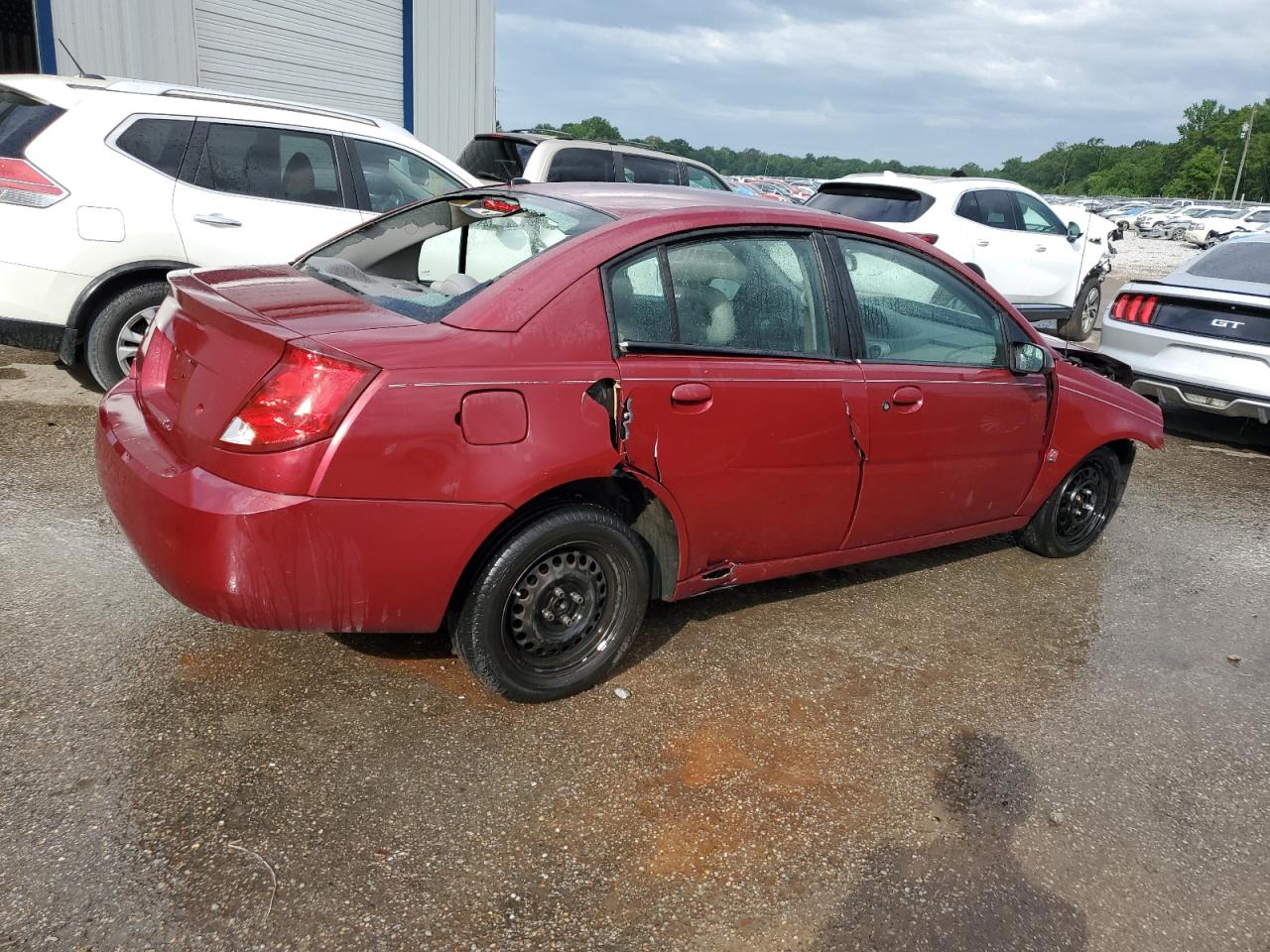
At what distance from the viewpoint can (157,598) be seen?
362 centimetres

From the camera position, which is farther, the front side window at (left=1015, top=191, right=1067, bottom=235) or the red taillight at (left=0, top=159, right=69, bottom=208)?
the front side window at (left=1015, top=191, right=1067, bottom=235)

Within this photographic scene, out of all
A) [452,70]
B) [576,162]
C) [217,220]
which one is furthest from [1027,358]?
[452,70]

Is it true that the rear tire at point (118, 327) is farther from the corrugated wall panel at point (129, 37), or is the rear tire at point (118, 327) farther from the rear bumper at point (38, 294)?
the corrugated wall panel at point (129, 37)

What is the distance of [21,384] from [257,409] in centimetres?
473

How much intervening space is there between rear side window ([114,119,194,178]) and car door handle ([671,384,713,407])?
4.11 metres

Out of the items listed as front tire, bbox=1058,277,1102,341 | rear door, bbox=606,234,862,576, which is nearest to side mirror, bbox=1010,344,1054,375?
rear door, bbox=606,234,862,576

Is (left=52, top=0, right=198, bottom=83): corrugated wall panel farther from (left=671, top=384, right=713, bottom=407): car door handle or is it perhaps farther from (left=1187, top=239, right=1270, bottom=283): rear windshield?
(left=1187, top=239, right=1270, bottom=283): rear windshield

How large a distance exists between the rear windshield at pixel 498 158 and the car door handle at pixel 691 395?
760cm

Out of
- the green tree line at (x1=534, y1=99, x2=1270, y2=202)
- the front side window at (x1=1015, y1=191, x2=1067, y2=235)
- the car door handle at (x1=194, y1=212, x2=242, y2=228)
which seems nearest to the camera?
the car door handle at (x1=194, y1=212, x2=242, y2=228)

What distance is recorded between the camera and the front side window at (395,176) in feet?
21.6

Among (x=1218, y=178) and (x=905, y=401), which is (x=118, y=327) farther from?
(x=1218, y=178)

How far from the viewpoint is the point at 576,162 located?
10.0 m

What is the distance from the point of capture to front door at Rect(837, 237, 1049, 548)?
3.70m

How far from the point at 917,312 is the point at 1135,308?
4291 millimetres
